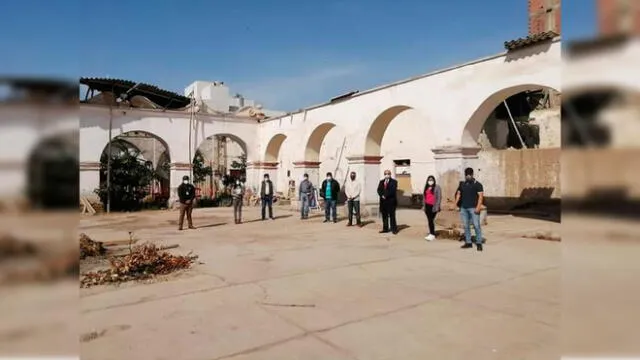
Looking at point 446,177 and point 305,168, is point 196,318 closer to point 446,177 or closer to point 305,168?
point 446,177

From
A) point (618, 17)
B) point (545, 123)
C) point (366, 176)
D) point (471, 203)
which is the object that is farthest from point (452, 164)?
point (618, 17)

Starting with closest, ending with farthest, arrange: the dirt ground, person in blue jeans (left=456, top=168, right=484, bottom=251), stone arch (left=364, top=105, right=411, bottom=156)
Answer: the dirt ground < person in blue jeans (left=456, top=168, right=484, bottom=251) < stone arch (left=364, top=105, right=411, bottom=156)

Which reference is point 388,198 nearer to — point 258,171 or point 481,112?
point 481,112

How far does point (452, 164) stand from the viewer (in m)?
10.4

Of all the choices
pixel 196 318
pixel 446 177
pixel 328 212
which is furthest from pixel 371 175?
pixel 196 318

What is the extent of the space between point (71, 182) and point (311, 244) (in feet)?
25.0

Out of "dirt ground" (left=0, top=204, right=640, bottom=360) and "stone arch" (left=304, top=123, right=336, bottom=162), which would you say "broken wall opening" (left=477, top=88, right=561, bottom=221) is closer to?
"stone arch" (left=304, top=123, right=336, bottom=162)

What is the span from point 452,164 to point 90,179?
1305cm

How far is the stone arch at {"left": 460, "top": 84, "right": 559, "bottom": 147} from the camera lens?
9.40 m

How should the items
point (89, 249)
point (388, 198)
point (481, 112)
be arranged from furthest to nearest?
point (481, 112), point (388, 198), point (89, 249)

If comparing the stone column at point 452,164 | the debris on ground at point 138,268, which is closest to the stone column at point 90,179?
the debris on ground at point 138,268

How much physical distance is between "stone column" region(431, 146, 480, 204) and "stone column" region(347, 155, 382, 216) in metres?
2.74

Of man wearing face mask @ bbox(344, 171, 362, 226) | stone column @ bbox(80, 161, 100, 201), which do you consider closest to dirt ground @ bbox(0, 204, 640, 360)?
man wearing face mask @ bbox(344, 171, 362, 226)

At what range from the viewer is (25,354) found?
4.71ft
